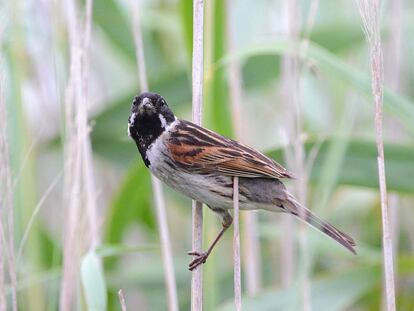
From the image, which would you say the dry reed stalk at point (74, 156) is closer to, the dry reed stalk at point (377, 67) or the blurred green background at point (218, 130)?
the blurred green background at point (218, 130)

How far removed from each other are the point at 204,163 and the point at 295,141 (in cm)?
37

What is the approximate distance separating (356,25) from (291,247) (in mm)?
1056

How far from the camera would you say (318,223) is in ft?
8.69

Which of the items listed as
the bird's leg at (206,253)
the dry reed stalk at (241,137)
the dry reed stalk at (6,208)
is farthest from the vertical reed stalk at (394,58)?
the dry reed stalk at (6,208)

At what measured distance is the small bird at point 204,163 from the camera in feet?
9.00

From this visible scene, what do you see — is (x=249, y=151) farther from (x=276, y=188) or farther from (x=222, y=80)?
(x=222, y=80)

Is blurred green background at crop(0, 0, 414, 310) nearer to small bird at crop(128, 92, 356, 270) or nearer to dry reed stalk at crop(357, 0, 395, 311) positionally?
small bird at crop(128, 92, 356, 270)

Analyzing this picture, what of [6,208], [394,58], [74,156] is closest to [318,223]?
[74,156]

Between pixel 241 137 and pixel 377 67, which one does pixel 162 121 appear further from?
pixel 377 67

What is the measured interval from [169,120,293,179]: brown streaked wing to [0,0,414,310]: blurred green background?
0.18 metres

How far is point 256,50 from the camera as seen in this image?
300 cm

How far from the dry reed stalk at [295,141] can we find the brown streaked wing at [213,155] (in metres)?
0.20

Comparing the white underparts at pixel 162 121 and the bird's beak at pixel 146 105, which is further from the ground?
the bird's beak at pixel 146 105

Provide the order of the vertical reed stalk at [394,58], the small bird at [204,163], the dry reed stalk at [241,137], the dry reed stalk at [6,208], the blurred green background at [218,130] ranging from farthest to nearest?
the vertical reed stalk at [394,58], the dry reed stalk at [241,137], the blurred green background at [218,130], the small bird at [204,163], the dry reed stalk at [6,208]
